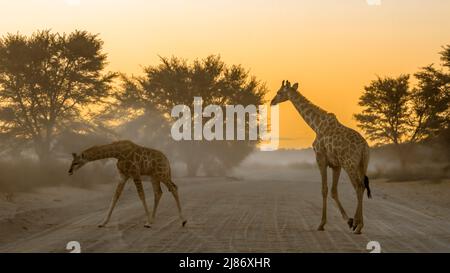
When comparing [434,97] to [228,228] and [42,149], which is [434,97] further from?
[228,228]

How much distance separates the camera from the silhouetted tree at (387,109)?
53.0m

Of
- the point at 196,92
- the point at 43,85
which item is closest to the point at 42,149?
the point at 43,85

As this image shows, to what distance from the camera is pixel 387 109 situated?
53656 mm

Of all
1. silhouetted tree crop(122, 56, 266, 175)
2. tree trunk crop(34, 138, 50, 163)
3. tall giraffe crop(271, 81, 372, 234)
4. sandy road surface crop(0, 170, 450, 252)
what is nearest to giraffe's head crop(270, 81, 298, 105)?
tall giraffe crop(271, 81, 372, 234)

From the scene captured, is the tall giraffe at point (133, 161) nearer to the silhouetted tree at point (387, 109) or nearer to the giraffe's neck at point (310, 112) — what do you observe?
the giraffe's neck at point (310, 112)

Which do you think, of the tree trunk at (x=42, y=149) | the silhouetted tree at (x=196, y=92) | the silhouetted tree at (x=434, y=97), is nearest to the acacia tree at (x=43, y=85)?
the tree trunk at (x=42, y=149)

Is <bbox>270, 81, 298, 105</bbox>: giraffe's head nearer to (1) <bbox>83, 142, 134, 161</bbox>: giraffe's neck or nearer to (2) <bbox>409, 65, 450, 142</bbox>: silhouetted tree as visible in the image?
(1) <bbox>83, 142, 134, 161</bbox>: giraffe's neck

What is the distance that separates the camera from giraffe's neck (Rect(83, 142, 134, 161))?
1432cm

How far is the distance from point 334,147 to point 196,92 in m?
38.3

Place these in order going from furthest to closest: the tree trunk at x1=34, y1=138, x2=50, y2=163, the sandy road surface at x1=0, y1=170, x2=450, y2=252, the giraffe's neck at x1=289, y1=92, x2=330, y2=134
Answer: the tree trunk at x1=34, y1=138, x2=50, y2=163 < the giraffe's neck at x1=289, y1=92, x2=330, y2=134 < the sandy road surface at x1=0, y1=170, x2=450, y2=252

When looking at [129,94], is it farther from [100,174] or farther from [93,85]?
[100,174]

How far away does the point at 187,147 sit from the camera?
2012 inches

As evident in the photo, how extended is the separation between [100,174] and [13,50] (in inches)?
444

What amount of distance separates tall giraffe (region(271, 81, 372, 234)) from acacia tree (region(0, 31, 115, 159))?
26097mm
